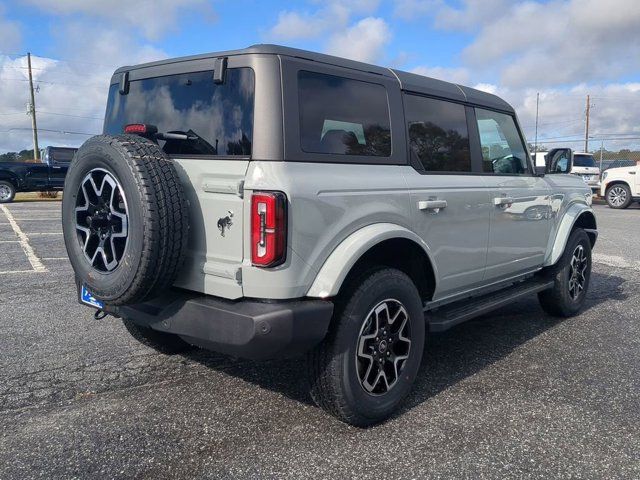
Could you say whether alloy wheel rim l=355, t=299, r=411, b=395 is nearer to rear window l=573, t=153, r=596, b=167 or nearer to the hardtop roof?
the hardtop roof

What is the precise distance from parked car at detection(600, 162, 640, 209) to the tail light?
18.1 m

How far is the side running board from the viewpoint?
140 inches

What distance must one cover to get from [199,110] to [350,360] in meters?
1.54

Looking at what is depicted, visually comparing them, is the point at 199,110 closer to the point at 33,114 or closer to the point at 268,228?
the point at 268,228

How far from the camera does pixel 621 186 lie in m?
18.0

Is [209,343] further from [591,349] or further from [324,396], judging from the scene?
[591,349]

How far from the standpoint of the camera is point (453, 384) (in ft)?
11.9

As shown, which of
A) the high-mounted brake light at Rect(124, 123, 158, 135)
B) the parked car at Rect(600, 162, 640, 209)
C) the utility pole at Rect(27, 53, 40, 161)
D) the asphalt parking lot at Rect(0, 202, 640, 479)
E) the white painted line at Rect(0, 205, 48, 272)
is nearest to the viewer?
the asphalt parking lot at Rect(0, 202, 640, 479)

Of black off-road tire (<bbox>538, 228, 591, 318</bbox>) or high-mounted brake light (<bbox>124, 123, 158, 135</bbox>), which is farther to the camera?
black off-road tire (<bbox>538, 228, 591, 318</bbox>)

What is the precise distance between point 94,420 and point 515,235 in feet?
10.5

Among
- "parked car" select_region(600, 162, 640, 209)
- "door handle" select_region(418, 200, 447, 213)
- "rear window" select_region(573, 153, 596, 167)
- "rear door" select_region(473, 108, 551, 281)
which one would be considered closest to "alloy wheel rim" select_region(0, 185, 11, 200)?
"rear door" select_region(473, 108, 551, 281)

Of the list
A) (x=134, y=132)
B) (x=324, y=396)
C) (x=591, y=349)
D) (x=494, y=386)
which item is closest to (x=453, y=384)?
(x=494, y=386)

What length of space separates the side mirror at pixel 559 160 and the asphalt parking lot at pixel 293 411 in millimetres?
1422

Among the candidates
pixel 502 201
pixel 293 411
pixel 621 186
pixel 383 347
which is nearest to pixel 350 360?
pixel 383 347
